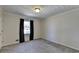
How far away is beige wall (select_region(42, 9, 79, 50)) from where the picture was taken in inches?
167

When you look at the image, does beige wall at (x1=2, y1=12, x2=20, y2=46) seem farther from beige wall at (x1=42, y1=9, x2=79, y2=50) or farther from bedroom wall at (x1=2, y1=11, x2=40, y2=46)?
beige wall at (x1=42, y1=9, x2=79, y2=50)

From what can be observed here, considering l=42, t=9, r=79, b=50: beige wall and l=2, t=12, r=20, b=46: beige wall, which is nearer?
l=42, t=9, r=79, b=50: beige wall

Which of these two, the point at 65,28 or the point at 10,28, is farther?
the point at 10,28

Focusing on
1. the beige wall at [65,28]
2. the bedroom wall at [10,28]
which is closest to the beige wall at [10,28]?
the bedroom wall at [10,28]

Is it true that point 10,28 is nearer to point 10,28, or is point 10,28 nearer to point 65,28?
point 10,28

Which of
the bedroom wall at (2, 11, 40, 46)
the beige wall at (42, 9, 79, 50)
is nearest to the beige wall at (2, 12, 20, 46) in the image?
the bedroom wall at (2, 11, 40, 46)

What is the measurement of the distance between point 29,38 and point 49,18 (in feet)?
7.37

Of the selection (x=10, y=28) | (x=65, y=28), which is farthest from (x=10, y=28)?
(x=65, y=28)

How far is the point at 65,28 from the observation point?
197 inches

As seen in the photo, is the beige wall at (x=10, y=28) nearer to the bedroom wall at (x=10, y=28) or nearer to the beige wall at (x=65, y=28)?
Answer: the bedroom wall at (x=10, y=28)

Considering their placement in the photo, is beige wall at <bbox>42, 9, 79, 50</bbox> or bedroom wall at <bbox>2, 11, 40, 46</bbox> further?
bedroom wall at <bbox>2, 11, 40, 46</bbox>

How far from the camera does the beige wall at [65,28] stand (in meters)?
4.25
